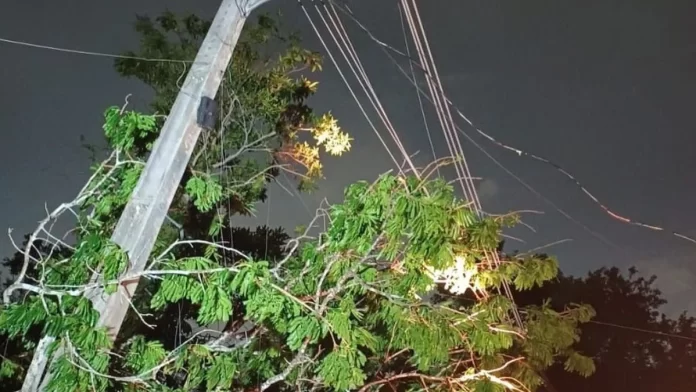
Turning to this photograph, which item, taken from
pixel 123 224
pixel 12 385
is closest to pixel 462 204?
pixel 123 224

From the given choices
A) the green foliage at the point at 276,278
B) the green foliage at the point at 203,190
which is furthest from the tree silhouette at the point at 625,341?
the green foliage at the point at 203,190

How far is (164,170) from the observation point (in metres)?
3.15

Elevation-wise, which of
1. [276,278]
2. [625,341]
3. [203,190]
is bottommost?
[276,278]

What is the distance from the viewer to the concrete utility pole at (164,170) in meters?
3.09

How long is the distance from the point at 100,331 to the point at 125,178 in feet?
3.18

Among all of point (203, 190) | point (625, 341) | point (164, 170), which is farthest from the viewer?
point (625, 341)

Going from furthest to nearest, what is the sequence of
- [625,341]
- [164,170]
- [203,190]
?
[625,341] → [203,190] → [164,170]

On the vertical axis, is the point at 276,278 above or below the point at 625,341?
below

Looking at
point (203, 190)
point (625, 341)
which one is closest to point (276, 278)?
point (203, 190)

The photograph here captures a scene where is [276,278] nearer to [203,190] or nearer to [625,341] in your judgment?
[203,190]

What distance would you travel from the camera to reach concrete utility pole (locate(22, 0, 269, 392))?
10.1 ft

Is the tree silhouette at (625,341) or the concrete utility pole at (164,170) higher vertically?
the tree silhouette at (625,341)

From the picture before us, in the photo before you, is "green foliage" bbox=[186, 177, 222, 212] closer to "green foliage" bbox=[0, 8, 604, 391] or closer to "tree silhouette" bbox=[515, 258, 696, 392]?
"green foliage" bbox=[0, 8, 604, 391]

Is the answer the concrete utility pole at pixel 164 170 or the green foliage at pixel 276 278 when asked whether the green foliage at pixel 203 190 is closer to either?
the green foliage at pixel 276 278
